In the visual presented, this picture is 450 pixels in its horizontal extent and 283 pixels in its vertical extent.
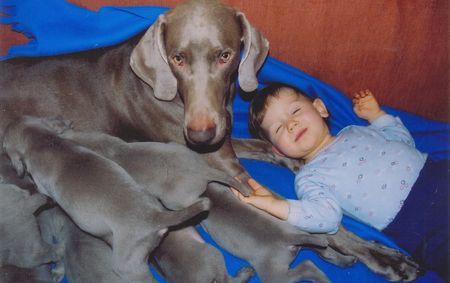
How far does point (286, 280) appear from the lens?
2684mm

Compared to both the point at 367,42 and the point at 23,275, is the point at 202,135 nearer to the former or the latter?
the point at 23,275

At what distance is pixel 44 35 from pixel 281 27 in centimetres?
161

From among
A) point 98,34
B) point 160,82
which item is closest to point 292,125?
point 160,82

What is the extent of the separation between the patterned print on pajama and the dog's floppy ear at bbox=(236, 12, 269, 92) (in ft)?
2.18

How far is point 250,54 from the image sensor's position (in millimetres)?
3211

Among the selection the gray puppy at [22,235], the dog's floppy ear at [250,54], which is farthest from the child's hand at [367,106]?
the gray puppy at [22,235]

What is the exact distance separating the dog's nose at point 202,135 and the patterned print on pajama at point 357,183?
592mm

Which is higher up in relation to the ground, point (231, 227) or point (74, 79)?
point (74, 79)

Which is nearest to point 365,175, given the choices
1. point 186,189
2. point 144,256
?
point 186,189

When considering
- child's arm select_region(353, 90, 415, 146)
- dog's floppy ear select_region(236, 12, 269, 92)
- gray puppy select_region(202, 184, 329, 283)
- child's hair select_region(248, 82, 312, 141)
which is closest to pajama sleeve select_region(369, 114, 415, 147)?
child's arm select_region(353, 90, 415, 146)

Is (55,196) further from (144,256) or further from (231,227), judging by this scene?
(231,227)

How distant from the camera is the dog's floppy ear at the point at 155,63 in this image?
3.08 meters

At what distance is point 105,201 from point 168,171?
1.25ft

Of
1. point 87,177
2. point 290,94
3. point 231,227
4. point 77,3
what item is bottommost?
point 231,227
